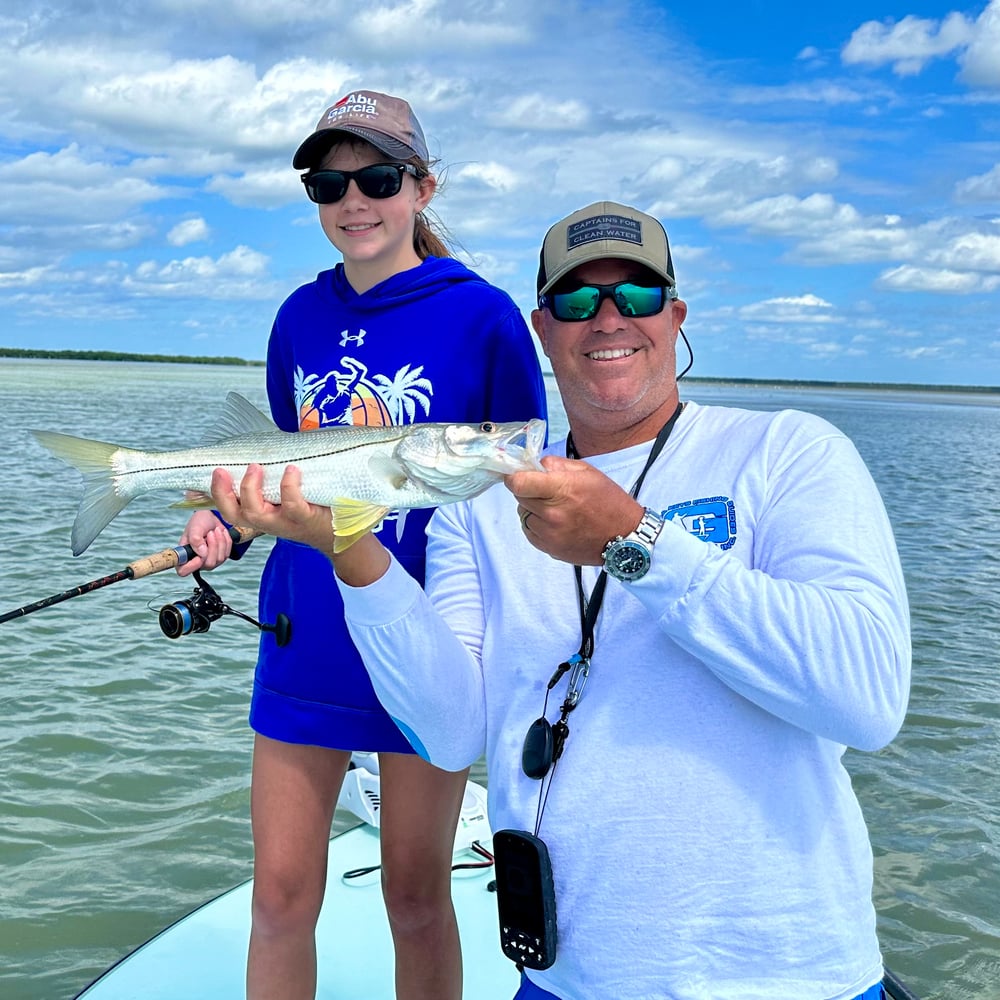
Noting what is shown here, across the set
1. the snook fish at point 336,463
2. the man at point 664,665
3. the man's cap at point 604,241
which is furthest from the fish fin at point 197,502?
the man's cap at point 604,241

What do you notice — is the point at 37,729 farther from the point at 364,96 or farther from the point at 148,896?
the point at 364,96

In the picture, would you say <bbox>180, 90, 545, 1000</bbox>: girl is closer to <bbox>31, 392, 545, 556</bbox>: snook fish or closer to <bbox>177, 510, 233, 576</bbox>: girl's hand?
<bbox>177, 510, 233, 576</bbox>: girl's hand

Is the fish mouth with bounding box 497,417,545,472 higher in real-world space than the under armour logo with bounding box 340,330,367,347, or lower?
lower

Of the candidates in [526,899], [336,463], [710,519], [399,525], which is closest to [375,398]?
[399,525]

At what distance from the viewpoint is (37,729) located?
748 centimetres

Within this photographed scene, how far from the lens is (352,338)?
134 inches

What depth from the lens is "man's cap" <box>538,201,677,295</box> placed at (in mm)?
2527

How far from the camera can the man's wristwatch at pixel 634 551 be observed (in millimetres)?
2049

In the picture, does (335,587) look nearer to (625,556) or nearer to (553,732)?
(553,732)

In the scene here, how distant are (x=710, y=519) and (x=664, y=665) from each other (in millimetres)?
355

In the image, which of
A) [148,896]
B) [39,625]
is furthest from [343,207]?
[39,625]

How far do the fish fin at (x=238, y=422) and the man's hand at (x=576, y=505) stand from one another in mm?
1235

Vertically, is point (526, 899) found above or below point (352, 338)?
below

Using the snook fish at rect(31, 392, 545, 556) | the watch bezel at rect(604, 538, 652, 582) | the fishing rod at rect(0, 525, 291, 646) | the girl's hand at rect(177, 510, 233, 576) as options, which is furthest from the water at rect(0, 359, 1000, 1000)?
the watch bezel at rect(604, 538, 652, 582)
